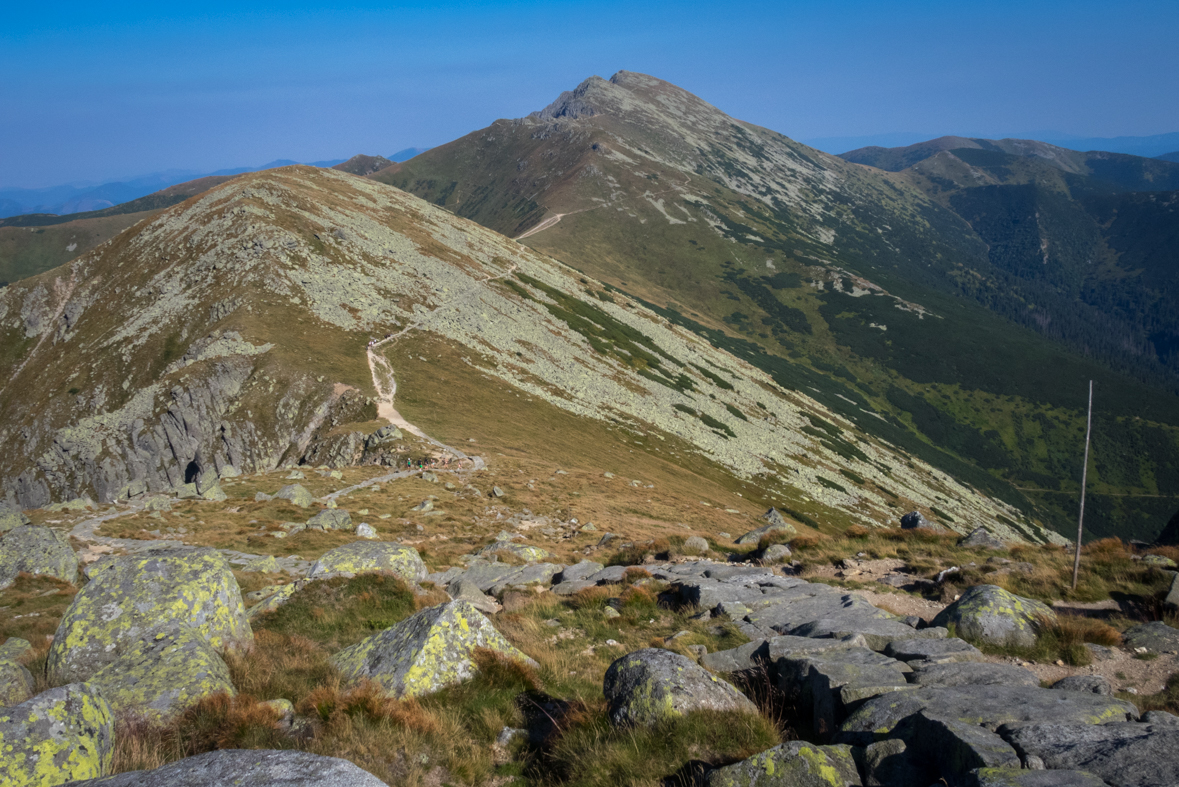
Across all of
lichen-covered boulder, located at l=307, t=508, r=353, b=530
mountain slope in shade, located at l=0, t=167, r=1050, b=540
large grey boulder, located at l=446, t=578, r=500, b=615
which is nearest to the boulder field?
large grey boulder, located at l=446, t=578, r=500, b=615

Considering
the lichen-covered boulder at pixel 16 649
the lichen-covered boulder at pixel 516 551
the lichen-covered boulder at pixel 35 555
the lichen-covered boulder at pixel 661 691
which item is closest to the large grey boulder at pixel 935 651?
the lichen-covered boulder at pixel 661 691

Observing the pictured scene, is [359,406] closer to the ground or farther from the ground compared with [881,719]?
closer to the ground

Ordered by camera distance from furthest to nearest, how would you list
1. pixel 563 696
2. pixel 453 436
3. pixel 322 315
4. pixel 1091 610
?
pixel 322 315 < pixel 453 436 < pixel 1091 610 < pixel 563 696

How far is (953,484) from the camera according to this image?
513 ft

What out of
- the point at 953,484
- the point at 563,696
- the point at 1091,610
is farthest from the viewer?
the point at 953,484

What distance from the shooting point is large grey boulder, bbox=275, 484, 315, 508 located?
106 feet

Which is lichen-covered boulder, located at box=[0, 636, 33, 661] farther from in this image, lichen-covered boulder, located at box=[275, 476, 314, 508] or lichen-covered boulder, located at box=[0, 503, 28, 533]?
lichen-covered boulder, located at box=[275, 476, 314, 508]

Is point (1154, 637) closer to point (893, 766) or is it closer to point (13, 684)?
point (893, 766)

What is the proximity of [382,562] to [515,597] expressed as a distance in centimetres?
425

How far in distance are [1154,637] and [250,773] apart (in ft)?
54.5

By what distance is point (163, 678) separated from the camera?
9359 mm

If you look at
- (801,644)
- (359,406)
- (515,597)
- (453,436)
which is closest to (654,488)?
(453,436)

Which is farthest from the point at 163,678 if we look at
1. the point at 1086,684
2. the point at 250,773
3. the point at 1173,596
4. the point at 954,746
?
the point at 1173,596

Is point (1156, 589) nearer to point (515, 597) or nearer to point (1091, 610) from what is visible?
point (1091, 610)
